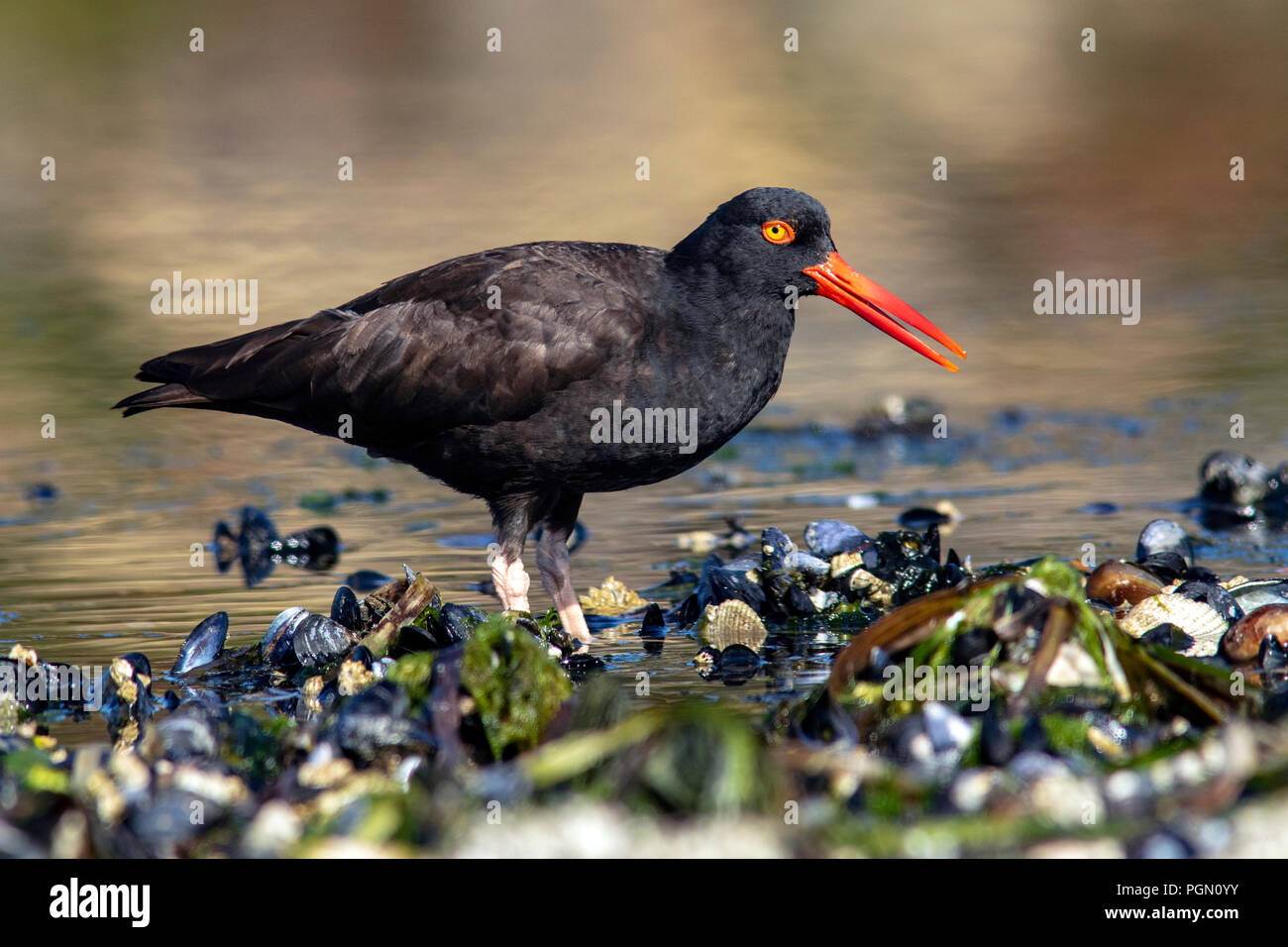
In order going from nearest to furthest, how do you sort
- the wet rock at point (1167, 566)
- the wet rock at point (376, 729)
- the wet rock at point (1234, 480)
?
the wet rock at point (376, 729) → the wet rock at point (1167, 566) → the wet rock at point (1234, 480)

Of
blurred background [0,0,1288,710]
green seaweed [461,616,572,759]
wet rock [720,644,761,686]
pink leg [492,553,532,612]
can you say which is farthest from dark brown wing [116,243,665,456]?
green seaweed [461,616,572,759]

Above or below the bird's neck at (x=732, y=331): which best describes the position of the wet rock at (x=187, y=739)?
below

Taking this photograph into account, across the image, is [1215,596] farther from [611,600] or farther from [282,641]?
[282,641]

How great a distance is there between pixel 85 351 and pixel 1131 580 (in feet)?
25.8

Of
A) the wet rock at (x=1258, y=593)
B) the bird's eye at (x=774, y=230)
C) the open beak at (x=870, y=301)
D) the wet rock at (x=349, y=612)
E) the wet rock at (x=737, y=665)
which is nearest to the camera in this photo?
the wet rock at (x=737, y=665)

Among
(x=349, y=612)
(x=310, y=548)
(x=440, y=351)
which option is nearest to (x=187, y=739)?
(x=349, y=612)

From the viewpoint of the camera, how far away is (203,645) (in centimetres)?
490

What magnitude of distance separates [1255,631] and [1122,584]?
621mm

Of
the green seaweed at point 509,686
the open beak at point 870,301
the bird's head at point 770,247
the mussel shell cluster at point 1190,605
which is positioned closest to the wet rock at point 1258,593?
the mussel shell cluster at point 1190,605

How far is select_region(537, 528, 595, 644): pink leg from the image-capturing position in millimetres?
5336

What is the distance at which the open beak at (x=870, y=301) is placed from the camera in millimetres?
5520

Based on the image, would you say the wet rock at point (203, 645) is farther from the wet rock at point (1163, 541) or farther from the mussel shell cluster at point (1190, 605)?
the wet rock at point (1163, 541)
